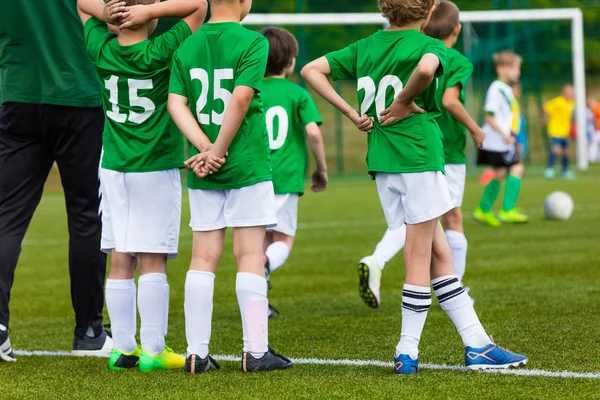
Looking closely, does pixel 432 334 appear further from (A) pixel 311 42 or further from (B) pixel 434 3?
(A) pixel 311 42

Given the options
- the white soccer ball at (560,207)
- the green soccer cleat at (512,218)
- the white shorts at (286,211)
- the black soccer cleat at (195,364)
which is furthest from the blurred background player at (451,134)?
the white soccer ball at (560,207)

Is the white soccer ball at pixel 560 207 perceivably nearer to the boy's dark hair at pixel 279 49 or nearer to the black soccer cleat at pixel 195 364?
the boy's dark hair at pixel 279 49

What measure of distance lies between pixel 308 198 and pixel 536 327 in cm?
1383

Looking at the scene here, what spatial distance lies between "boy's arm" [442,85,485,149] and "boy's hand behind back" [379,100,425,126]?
1697 millimetres

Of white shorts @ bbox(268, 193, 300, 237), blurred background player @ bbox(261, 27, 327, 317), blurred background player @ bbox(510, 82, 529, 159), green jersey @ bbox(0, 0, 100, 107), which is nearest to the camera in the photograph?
green jersey @ bbox(0, 0, 100, 107)

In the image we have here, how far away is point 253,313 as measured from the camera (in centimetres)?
455

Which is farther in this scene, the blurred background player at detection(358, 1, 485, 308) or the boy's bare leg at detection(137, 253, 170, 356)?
the blurred background player at detection(358, 1, 485, 308)

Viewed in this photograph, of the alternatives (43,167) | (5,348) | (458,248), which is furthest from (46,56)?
(458,248)

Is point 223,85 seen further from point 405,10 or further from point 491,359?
point 491,359

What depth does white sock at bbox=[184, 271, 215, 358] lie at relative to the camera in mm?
4543

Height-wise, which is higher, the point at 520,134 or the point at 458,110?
the point at 458,110

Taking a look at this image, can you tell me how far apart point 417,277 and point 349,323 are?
1.69 meters

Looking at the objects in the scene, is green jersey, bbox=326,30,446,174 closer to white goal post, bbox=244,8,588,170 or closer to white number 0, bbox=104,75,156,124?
white number 0, bbox=104,75,156,124

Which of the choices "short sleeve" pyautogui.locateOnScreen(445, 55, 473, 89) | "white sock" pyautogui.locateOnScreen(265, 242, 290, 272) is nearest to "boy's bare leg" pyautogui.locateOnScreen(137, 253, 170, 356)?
"white sock" pyautogui.locateOnScreen(265, 242, 290, 272)
